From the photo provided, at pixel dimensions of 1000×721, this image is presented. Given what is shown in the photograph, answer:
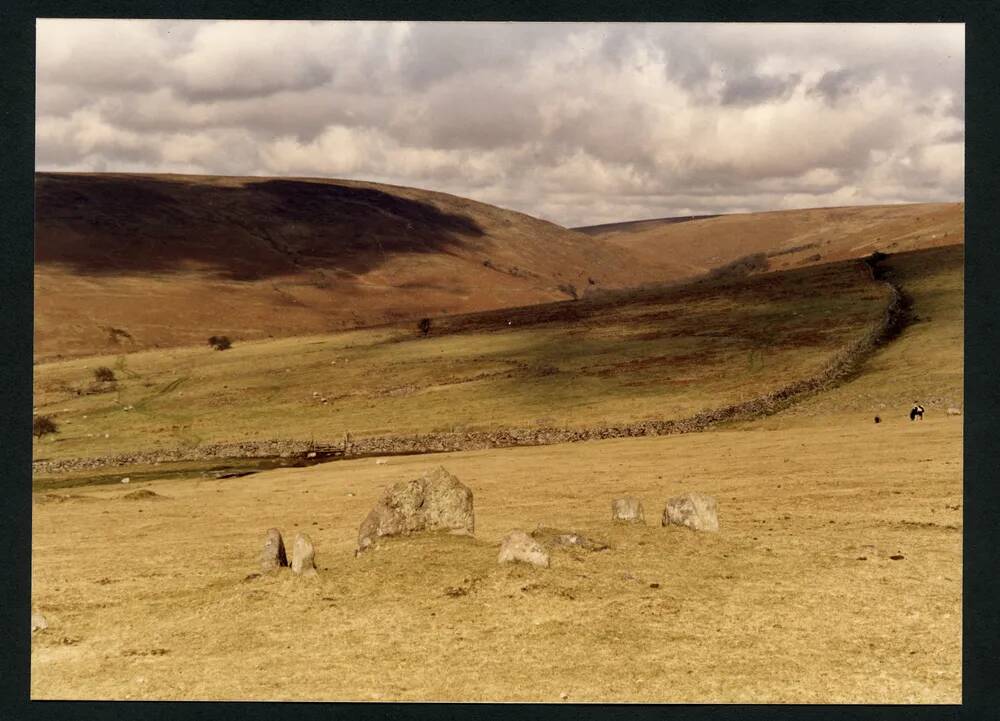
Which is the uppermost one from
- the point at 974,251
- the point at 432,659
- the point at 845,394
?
the point at 974,251

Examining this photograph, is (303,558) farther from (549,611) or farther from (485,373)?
(485,373)

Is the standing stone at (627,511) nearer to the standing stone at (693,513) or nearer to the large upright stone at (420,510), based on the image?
the standing stone at (693,513)

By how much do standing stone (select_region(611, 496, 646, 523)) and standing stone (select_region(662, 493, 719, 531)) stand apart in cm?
116

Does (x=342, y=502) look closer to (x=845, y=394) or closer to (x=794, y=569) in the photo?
(x=794, y=569)

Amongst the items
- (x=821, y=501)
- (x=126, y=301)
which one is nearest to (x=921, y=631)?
(x=821, y=501)

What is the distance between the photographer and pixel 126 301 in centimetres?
16788

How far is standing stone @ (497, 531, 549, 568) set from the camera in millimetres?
22927

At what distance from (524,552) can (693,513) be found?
6228 millimetres

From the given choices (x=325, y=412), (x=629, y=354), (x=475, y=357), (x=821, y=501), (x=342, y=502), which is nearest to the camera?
(x=821, y=501)

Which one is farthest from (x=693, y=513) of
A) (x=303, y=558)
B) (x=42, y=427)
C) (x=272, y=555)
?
(x=42, y=427)

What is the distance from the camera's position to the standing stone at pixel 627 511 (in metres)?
28.2

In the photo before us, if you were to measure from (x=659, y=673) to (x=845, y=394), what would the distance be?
49.3m

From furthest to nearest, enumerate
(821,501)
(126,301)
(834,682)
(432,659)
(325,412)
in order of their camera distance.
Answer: (126,301), (325,412), (821,501), (432,659), (834,682)

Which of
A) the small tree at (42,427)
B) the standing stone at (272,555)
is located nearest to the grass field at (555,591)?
the standing stone at (272,555)
